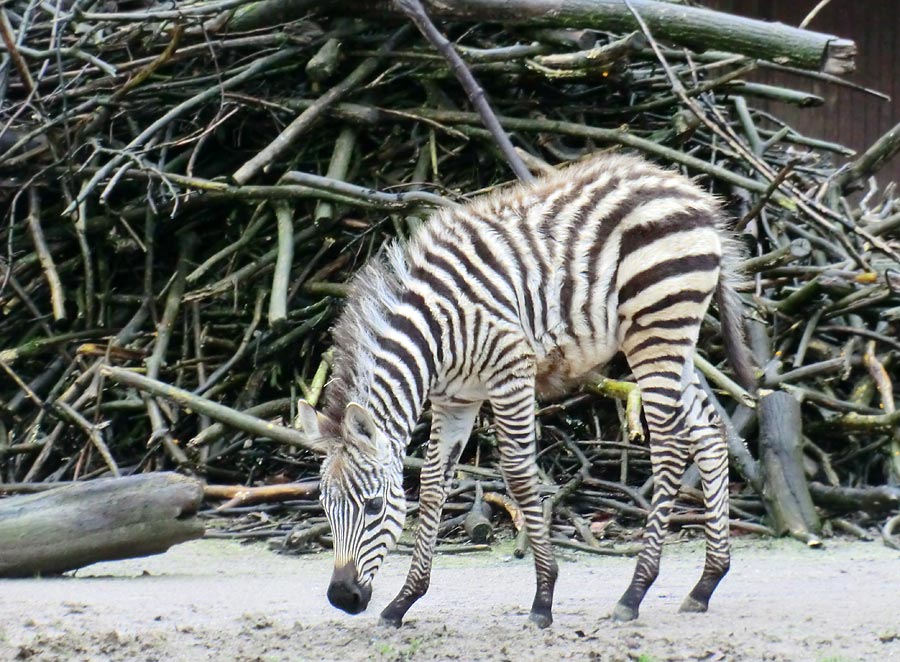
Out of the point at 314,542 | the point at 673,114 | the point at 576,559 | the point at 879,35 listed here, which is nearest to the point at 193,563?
the point at 314,542

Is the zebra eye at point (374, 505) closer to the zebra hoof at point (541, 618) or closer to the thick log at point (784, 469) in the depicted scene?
the zebra hoof at point (541, 618)

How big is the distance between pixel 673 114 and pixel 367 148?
245 centimetres

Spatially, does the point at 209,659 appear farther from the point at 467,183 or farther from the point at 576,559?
the point at 467,183

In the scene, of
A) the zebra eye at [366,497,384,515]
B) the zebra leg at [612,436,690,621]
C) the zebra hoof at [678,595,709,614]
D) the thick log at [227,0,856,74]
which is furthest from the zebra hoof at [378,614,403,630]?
the thick log at [227,0,856,74]

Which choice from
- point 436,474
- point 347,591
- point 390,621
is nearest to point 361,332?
point 436,474

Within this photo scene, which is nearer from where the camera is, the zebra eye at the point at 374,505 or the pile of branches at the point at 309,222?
the zebra eye at the point at 374,505

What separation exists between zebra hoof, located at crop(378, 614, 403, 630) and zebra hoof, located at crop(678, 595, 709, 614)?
1351 millimetres

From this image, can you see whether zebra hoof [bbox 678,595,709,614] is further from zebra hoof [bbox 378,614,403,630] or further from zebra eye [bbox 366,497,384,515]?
zebra eye [bbox 366,497,384,515]

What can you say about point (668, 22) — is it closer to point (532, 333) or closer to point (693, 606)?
point (532, 333)

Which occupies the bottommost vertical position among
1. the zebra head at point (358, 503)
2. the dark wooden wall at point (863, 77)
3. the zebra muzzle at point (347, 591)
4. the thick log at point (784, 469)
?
the thick log at point (784, 469)

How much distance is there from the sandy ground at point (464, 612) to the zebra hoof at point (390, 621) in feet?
0.14

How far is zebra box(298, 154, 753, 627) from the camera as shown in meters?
5.12

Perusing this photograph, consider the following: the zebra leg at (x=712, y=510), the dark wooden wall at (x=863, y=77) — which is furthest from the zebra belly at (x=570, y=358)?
the dark wooden wall at (x=863, y=77)

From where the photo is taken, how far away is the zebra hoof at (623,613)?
16.4 feet
